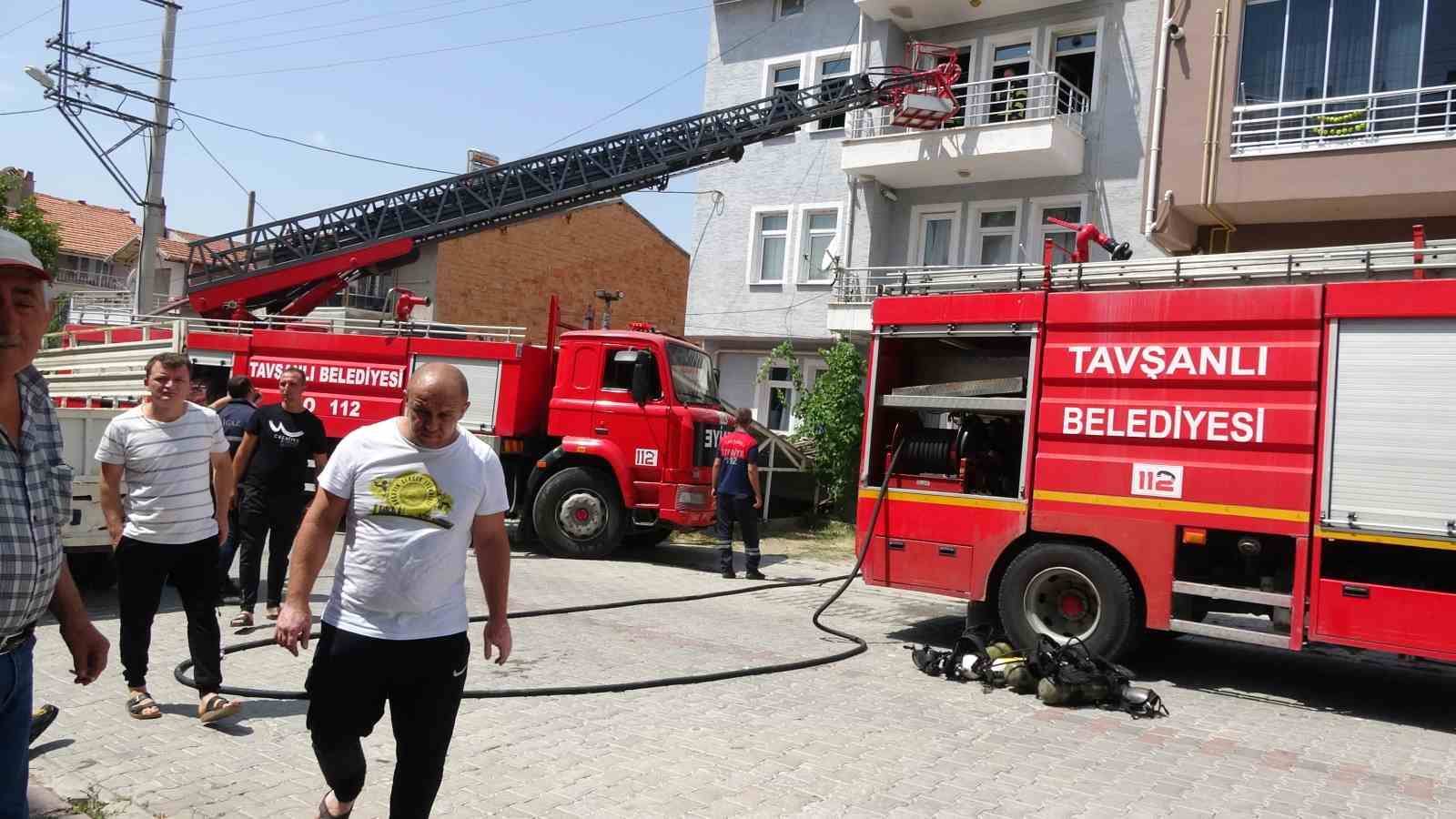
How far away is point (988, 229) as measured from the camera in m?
19.3

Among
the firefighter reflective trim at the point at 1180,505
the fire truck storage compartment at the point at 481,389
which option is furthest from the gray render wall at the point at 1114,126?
the firefighter reflective trim at the point at 1180,505

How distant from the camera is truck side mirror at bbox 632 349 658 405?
12.4 meters

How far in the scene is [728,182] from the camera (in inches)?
864

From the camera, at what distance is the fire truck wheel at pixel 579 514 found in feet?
41.1

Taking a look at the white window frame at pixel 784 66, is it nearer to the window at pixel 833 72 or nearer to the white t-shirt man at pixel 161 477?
the window at pixel 833 72

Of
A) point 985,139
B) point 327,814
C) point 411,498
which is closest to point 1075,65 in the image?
point 985,139

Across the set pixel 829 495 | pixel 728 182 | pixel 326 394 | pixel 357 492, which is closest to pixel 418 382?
pixel 357 492

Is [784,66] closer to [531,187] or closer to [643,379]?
[531,187]

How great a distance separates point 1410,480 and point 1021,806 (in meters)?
3.49

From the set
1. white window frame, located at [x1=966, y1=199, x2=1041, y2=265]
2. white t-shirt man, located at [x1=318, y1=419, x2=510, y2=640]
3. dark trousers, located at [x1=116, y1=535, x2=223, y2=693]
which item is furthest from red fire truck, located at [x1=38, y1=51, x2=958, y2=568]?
white window frame, located at [x1=966, y1=199, x2=1041, y2=265]

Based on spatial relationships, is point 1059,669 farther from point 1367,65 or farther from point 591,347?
point 1367,65

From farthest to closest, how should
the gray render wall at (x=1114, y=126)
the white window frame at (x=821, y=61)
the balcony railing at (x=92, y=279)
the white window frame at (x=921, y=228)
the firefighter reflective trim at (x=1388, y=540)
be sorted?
the balcony railing at (x=92, y=279), the white window frame at (x=821, y=61), the white window frame at (x=921, y=228), the gray render wall at (x=1114, y=126), the firefighter reflective trim at (x=1388, y=540)

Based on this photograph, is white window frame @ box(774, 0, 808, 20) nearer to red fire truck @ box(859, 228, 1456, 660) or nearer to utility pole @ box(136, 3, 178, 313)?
utility pole @ box(136, 3, 178, 313)

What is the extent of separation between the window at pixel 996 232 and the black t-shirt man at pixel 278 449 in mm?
14020
